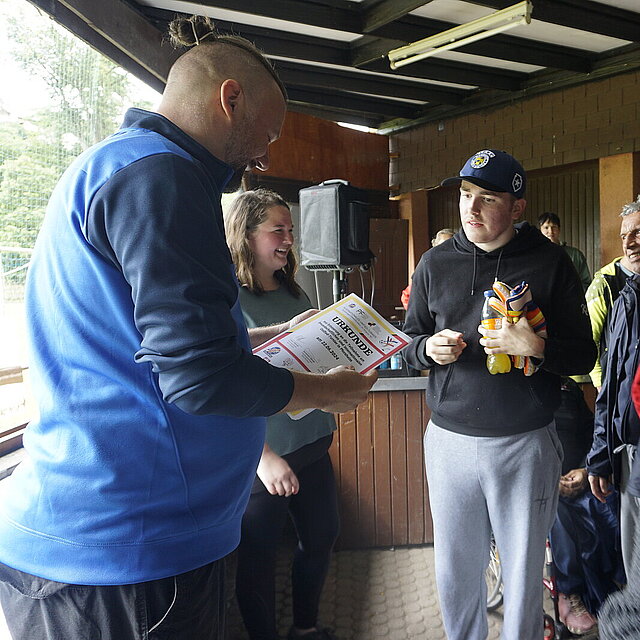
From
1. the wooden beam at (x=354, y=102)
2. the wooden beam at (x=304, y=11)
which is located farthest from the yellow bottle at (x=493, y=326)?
the wooden beam at (x=354, y=102)

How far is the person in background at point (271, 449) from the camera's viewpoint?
6.56 ft

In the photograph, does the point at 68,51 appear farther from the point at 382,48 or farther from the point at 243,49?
the point at 382,48

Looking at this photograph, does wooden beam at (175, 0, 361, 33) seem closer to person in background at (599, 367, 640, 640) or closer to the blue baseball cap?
the blue baseball cap

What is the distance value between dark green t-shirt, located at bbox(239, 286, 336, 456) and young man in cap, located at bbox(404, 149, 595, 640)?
0.43 meters

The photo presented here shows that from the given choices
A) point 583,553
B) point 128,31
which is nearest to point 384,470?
point 583,553

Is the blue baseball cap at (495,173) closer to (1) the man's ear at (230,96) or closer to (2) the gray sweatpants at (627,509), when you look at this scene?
(2) the gray sweatpants at (627,509)

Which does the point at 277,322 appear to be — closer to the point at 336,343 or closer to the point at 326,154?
the point at 336,343

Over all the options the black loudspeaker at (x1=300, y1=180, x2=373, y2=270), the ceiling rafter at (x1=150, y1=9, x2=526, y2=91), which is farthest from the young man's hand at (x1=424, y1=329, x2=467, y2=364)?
the ceiling rafter at (x1=150, y1=9, x2=526, y2=91)

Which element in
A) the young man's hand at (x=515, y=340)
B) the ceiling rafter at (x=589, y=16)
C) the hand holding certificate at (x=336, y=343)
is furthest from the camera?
the ceiling rafter at (x=589, y=16)

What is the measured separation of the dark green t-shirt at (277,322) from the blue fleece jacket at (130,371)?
102 centimetres

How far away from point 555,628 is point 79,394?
225 cm

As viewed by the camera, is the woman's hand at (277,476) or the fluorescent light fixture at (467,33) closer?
the woman's hand at (277,476)

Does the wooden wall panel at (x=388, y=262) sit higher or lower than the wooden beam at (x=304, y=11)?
lower

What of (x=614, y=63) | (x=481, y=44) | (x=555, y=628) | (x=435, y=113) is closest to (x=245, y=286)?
(x=555, y=628)
